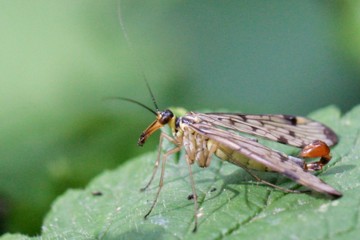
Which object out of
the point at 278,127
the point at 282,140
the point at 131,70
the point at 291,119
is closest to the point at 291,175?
the point at 282,140

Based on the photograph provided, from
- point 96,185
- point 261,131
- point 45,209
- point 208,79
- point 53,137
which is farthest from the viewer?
point 208,79

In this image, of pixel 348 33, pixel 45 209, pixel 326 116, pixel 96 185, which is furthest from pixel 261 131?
pixel 348 33

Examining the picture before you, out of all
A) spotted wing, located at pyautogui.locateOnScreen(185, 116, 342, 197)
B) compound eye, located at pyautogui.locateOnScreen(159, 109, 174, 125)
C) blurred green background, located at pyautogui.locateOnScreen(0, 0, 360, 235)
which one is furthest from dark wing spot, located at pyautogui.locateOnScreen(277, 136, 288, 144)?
blurred green background, located at pyautogui.locateOnScreen(0, 0, 360, 235)

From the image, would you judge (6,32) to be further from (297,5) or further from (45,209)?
(297,5)

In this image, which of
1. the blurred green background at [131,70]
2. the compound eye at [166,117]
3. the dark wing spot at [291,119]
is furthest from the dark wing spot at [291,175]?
the blurred green background at [131,70]

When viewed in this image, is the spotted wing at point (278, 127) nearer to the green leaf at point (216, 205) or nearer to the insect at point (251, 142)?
the insect at point (251, 142)

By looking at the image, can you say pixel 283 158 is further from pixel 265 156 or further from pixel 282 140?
pixel 282 140
